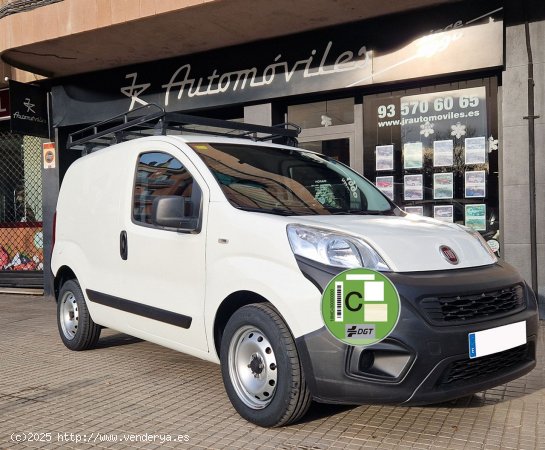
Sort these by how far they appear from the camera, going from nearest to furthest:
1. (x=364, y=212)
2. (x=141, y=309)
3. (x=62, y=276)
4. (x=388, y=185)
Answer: (x=364, y=212), (x=141, y=309), (x=62, y=276), (x=388, y=185)

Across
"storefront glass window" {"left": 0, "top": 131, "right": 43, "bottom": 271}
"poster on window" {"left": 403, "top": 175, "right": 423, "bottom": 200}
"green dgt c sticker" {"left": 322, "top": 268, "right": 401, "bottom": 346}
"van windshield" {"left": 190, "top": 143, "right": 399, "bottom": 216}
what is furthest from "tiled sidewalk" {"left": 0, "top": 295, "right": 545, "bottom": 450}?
"storefront glass window" {"left": 0, "top": 131, "right": 43, "bottom": 271}

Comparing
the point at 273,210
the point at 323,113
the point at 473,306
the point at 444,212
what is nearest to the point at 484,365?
the point at 473,306

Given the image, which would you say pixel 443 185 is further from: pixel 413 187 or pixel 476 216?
pixel 476 216

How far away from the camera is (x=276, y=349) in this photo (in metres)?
3.20

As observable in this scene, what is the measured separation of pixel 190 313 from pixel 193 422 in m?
0.67

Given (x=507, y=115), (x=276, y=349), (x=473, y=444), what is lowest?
(x=473, y=444)

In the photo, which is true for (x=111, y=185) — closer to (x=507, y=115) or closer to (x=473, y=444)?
(x=473, y=444)

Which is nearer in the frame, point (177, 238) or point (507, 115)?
point (177, 238)

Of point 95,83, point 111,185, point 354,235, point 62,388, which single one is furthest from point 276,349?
point 95,83

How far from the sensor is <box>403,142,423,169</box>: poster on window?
774 cm

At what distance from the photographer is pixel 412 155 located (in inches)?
307

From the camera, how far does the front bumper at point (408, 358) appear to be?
2.93 meters

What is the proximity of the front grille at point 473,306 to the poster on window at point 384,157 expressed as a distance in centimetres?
468

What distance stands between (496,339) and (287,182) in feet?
5.61
